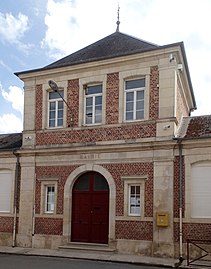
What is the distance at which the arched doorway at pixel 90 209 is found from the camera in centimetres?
1416

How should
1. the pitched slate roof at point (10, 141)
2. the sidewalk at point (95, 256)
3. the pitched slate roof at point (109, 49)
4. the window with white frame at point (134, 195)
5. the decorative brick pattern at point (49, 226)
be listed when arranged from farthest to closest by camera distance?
the pitched slate roof at point (10, 141) → the pitched slate roof at point (109, 49) → the decorative brick pattern at point (49, 226) → the window with white frame at point (134, 195) → the sidewalk at point (95, 256)

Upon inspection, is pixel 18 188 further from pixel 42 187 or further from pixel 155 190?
pixel 155 190

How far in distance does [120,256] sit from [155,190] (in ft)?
8.29

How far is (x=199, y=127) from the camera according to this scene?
549 inches

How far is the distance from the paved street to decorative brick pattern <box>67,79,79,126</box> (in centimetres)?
526

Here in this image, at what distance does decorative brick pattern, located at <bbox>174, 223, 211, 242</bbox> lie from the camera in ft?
40.5

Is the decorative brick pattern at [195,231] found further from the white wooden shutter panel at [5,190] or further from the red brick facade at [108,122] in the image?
the white wooden shutter panel at [5,190]

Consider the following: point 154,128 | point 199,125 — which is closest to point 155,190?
point 154,128

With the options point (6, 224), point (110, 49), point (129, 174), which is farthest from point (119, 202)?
point (110, 49)

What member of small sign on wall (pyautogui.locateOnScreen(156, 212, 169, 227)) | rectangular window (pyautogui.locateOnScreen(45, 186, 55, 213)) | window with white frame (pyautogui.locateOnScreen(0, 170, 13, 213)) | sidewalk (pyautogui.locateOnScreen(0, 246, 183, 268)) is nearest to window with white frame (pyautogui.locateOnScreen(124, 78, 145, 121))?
small sign on wall (pyautogui.locateOnScreen(156, 212, 169, 227))

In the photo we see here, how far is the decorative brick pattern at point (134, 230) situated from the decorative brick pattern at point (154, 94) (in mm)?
3827

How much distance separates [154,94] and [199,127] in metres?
2.07

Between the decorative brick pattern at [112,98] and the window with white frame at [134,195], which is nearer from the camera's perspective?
the window with white frame at [134,195]

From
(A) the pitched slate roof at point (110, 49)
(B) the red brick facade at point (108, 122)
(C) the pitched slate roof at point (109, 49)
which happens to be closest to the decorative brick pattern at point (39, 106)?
(B) the red brick facade at point (108, 122)
